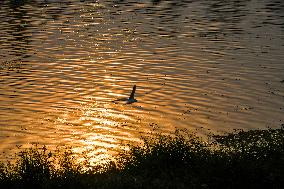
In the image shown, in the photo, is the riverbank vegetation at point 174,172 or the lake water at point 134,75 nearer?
the riverbank vegetation at point 174,172

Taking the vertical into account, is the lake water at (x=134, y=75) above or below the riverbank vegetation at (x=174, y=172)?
below

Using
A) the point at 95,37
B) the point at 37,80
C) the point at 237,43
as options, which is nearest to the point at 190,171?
the point at 37,80

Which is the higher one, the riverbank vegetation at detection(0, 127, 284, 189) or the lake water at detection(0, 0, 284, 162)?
the riverbank vegetation at detection(0, 127, 284, 189)

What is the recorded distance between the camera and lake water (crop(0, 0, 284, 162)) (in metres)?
24.5

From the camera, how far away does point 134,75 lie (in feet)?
121

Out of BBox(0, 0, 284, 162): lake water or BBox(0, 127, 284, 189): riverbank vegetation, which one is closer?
BBox(0, 127, 284, 189): riverbank vegetation

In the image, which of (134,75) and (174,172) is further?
(134,75)

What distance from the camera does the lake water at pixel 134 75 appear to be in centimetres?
2455

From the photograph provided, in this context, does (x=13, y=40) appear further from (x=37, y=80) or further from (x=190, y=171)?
(x=190, y=171)

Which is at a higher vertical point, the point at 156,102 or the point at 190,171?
the point at 190,171

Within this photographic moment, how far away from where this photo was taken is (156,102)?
29.3 meters

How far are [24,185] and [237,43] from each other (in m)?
38.2

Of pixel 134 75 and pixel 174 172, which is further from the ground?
pixel 174 172

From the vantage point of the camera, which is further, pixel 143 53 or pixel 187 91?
pixel 143 53
